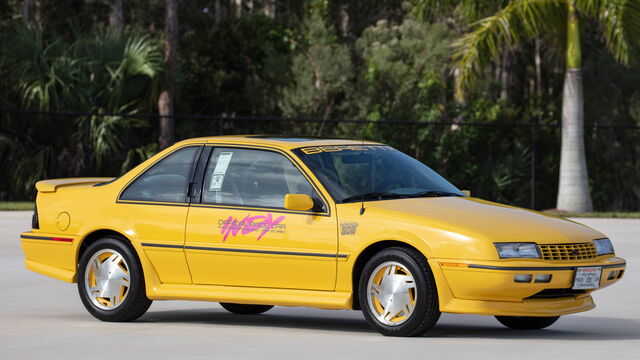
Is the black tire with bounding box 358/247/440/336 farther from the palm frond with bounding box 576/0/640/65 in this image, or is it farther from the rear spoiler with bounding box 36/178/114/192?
the palm frond with bounding box 576/0/640/65

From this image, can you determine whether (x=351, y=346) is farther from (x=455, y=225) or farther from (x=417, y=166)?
(x=417, y=166)

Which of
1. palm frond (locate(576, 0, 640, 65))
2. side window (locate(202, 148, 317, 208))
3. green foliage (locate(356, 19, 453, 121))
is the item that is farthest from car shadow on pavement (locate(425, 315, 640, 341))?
green foliage (locate(356, 19, 453, 121))

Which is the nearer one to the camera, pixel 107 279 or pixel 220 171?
pixel 220 171

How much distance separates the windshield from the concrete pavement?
1.08 m

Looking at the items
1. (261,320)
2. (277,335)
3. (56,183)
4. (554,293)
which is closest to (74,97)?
(56,183)

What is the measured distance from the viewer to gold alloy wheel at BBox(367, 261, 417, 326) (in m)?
9.66

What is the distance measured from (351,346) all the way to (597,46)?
39826 millimetres

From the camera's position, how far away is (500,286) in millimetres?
9383

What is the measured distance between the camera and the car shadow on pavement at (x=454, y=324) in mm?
10172

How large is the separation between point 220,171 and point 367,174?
1211 mm

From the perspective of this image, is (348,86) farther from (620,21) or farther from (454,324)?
(454,324)

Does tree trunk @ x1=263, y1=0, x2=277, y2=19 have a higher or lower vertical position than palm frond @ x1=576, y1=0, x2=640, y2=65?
higher

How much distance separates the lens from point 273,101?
40.3 meters

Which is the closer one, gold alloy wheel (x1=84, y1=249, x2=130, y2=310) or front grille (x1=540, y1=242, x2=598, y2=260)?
front grille (x1=540, y1=242, x2=598, y2=260)
